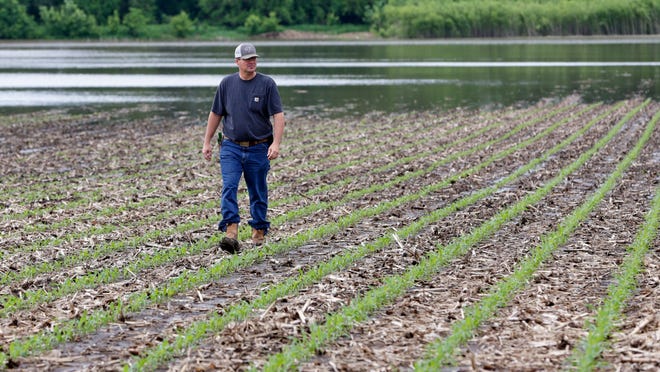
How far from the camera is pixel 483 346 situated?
26.9 feet

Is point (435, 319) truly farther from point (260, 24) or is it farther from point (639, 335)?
point (260, 24)

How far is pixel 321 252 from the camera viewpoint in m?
12.2

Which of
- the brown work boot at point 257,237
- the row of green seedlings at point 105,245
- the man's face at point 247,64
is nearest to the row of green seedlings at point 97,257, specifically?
the row of green seedlings at point 105,245

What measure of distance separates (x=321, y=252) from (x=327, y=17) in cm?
18334

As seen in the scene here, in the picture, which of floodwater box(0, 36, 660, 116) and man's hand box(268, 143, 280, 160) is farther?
floodwater box(0, 36, 660, 116)

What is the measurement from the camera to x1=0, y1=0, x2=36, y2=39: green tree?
16262 cm

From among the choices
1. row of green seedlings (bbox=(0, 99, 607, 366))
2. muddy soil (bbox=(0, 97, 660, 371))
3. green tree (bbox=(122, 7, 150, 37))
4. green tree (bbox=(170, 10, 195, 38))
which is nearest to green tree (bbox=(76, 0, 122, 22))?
green tree (bbox=(122, 7, 150, 37))

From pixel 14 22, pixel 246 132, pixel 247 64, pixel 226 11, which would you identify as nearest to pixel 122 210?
pixel 246 132

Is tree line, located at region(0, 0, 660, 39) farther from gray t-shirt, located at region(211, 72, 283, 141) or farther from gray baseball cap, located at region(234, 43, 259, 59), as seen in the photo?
gray baseball cap, located at region(234, 43, 259, 59)

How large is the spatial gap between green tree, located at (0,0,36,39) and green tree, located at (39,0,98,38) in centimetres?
287

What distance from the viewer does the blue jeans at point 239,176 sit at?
12.3 m

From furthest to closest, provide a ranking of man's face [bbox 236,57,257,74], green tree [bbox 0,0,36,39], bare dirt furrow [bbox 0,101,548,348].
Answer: green tree [bbox 0,0,36,39] → man's face [bbox 236,57,257,74] → bare dirt furrow [bbox 0,101,548,348]

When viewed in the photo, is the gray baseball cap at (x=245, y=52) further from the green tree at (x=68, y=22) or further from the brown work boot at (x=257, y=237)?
the green tree at (x=68, y=22)

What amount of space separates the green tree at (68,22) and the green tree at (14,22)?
9.42 feet
